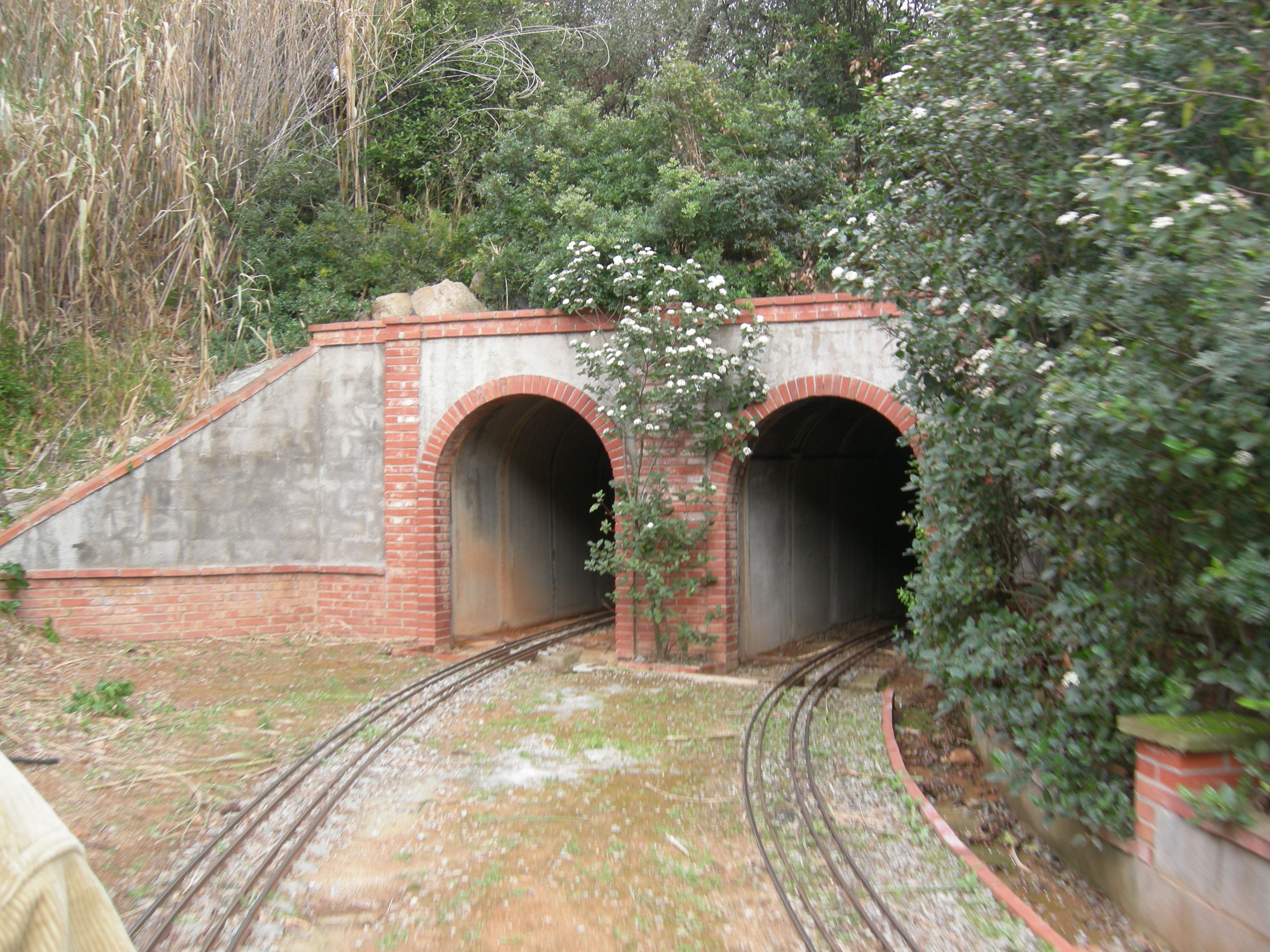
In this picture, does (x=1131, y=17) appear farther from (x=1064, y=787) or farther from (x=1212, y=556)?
(x=1064, y=787)

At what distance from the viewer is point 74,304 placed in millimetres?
11859

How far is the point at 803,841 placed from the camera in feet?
17.8

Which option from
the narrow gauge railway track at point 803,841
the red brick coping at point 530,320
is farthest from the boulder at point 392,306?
the narrow gauge railway track at point 803,841

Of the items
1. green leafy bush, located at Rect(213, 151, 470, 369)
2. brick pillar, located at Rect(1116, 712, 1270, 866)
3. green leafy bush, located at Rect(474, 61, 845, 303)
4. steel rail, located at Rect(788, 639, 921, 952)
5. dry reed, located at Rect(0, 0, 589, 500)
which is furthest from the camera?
green leafy bush, located at Rect(213, 151, 470, 369)

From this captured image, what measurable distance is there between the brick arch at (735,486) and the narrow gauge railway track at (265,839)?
2.70 meters

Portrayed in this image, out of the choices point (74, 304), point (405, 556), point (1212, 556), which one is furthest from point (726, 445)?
point (74, 304)

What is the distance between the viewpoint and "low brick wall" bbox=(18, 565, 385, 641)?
9.98 m

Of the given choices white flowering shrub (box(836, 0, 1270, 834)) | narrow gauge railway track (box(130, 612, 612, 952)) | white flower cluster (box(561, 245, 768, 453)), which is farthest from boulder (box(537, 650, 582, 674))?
white flowering shrub (box(836, 0, 1270, 834))

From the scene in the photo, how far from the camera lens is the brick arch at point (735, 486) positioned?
29.3 ft

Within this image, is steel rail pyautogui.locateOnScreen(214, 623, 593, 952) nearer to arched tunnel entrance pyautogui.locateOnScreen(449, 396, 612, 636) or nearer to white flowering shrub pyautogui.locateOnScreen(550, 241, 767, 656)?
arched tunnel entrance pyautogui.locateOnScreen(449, 396, 612, 636)

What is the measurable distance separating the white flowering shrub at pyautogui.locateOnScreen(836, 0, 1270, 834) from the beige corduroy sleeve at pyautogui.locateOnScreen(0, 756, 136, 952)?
133 inches

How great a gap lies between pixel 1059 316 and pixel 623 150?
10599 millimetres

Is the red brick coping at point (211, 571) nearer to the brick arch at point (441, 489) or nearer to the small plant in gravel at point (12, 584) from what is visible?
the small plant in gravel at point (12, 584)

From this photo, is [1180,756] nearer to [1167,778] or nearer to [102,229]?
[1167,778]
